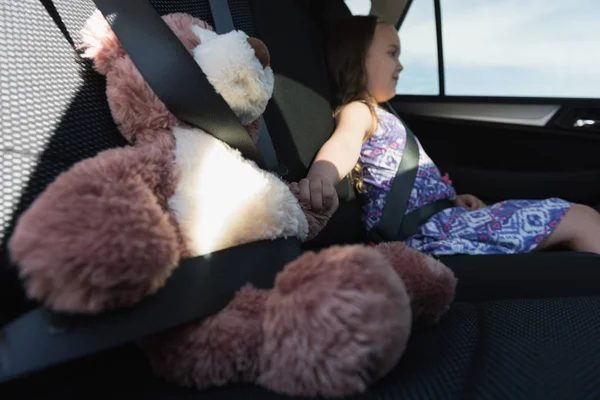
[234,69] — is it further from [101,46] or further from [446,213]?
[446,213]

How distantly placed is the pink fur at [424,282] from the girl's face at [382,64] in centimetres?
91

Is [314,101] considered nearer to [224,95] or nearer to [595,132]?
[224,95]

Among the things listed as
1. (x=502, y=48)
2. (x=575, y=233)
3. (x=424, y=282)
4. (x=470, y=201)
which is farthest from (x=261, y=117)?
(x=502, y=48)

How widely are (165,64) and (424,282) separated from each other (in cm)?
46

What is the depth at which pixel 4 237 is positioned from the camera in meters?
0.55

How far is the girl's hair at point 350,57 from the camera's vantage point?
150cm

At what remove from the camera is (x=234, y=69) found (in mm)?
689

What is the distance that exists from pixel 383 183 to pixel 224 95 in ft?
2.70

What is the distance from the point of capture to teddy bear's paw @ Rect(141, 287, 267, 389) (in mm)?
550

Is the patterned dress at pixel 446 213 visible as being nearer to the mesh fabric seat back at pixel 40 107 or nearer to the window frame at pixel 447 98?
the window frame at pixel 447 98

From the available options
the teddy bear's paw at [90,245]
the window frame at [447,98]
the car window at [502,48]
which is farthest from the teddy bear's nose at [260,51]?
the window frame at [447,98]

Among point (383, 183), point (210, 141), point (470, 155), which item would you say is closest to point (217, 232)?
point (210, 141)

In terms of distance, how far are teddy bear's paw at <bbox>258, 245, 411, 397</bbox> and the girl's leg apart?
3.13 ft

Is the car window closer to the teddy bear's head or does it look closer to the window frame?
the window frame
